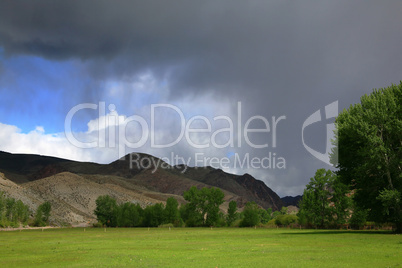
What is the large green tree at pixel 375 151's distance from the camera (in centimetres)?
5162

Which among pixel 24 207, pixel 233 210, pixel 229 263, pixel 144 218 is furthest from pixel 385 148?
pixel 24 207

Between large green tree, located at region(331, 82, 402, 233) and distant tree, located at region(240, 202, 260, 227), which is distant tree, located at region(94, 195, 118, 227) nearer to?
distant tree, located at region(240, 202, 260, 227)

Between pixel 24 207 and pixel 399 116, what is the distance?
135459 millimetres

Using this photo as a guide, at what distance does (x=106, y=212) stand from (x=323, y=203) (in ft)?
288

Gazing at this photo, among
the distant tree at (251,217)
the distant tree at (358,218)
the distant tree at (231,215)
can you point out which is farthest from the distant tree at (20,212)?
the distant tree at (358,218)

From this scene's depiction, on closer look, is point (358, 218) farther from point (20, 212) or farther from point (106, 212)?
point (20, 212)

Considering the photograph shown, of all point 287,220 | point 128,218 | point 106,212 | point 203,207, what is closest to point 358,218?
point 287,220

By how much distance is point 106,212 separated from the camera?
148 metres

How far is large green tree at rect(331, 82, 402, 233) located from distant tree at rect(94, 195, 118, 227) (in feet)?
359

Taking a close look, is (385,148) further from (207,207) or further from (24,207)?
(24,207)

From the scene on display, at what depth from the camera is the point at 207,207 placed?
145 meters

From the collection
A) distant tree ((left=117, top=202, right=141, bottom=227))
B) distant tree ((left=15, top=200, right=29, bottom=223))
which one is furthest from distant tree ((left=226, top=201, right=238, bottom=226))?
distant tree ((left=15, top=200, right=29, bottom=223))

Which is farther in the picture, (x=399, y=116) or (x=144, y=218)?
(x=144, y=218)

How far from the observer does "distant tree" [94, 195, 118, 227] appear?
482ft
